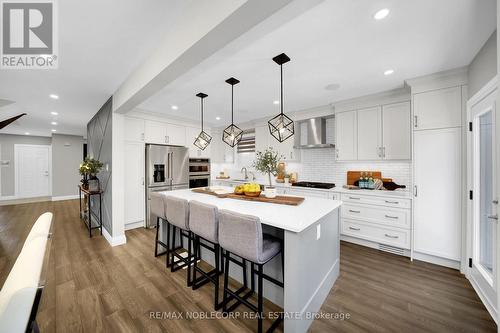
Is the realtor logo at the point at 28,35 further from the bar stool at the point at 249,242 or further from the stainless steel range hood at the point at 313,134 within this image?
the stainless steel range hood at the point at 313,134

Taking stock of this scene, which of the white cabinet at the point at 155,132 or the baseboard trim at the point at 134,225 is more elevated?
the white cabinet at the point at 155,132

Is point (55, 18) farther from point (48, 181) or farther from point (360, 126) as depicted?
point (48, 181)

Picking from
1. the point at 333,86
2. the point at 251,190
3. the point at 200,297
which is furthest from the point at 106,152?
the point at 333,86

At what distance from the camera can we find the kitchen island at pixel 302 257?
1452 millimetres

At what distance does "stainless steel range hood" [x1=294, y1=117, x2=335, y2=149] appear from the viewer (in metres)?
3.88

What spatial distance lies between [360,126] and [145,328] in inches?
154

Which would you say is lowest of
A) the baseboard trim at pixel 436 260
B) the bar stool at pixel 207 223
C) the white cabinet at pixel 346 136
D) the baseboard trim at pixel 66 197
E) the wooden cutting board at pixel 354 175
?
the baseboard trim at pixel 436 260

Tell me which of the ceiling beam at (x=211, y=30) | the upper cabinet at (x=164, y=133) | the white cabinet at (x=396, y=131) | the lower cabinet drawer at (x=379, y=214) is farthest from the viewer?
the upper cabinet at (x=164, y=133)

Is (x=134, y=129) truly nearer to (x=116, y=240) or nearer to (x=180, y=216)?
(x=116, y=240)

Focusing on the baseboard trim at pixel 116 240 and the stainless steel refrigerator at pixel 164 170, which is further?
the stainless steel refrigerator at pixel 164 170

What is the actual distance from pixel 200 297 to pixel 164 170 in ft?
10.1

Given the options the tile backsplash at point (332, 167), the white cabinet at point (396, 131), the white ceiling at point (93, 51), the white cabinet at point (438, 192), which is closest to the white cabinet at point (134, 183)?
the white ceiling at point (93, 51)

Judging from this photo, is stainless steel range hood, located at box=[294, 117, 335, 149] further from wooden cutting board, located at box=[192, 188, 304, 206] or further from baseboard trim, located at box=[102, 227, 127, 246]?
baseboard trim, located at box=[102, 227, 127, 246]

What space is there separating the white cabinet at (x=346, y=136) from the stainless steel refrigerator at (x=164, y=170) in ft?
11.3
